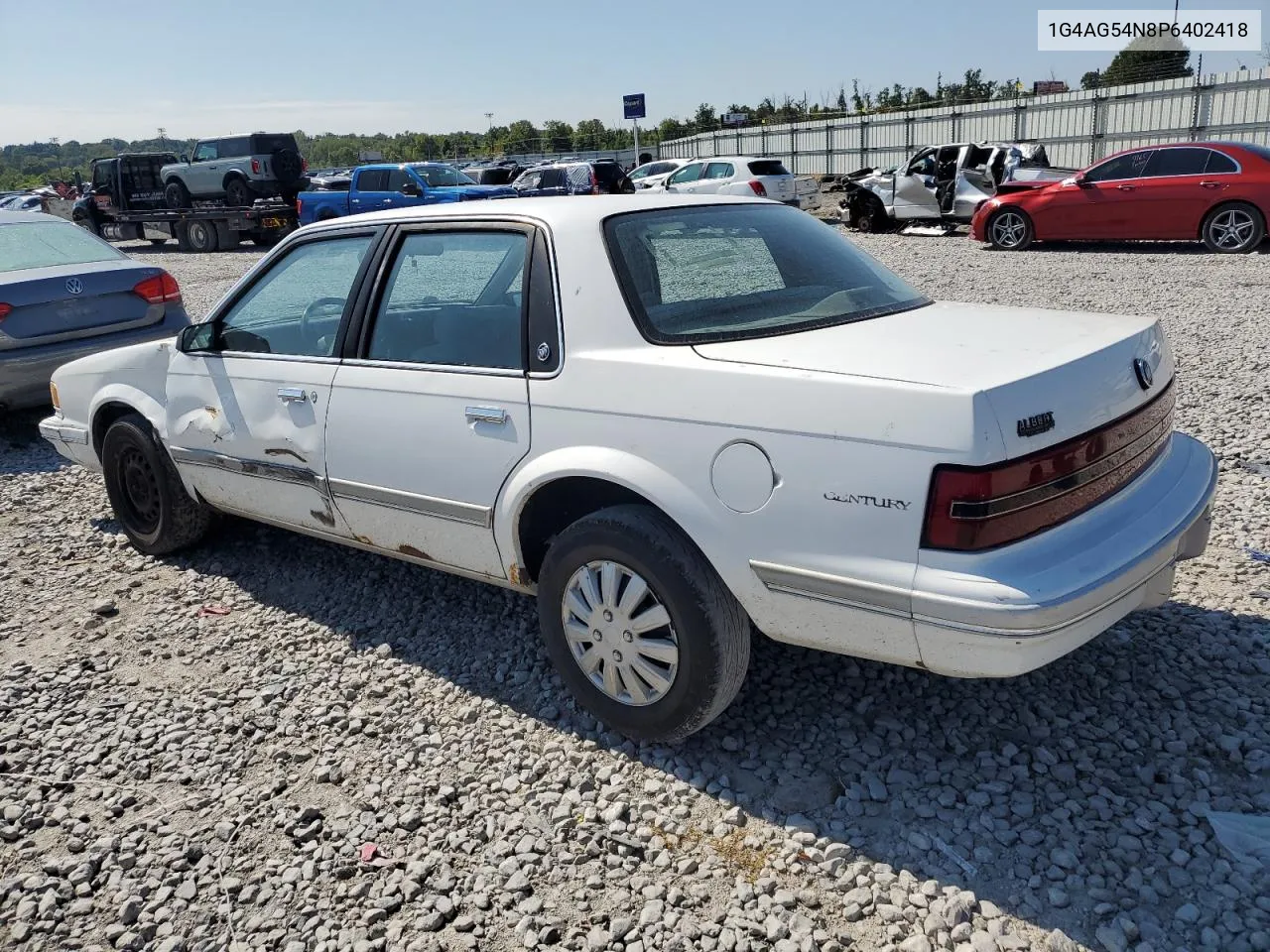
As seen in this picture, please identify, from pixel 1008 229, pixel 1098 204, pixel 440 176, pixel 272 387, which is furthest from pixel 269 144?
pixel 272 387

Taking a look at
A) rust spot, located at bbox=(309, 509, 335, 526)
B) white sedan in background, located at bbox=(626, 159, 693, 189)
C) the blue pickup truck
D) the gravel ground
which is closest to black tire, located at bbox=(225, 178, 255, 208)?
the blue pickup truck

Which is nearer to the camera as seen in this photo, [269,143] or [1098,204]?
[1098,204]

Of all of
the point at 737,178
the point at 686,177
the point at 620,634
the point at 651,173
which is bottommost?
the point at 620,634

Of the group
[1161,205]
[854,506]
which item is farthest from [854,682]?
[1161,205]

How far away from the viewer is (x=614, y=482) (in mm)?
2963

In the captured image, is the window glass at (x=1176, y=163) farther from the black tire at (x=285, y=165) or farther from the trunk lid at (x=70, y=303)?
the black tire at (x=285, y=165)

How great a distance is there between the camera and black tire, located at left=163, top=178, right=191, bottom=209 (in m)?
26.3

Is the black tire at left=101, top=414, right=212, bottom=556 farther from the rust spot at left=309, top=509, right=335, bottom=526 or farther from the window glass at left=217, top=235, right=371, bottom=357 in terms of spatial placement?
the rust spot at left=309, top=509, right=335, bottom=526

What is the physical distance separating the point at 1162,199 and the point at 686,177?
11.6 metres

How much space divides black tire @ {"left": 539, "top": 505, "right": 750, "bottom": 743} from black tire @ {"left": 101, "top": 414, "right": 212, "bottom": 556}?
254cm

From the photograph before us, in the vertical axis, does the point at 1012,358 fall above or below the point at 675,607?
above

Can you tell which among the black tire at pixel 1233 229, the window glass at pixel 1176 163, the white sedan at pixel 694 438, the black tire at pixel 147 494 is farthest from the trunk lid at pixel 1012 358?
the window glass at pixel 1176 163

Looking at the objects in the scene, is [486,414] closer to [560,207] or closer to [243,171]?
[560,207]

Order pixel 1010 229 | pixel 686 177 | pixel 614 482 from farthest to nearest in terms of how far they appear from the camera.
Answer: pixel 686 177, pixel 1010 229, pixel 614 482
